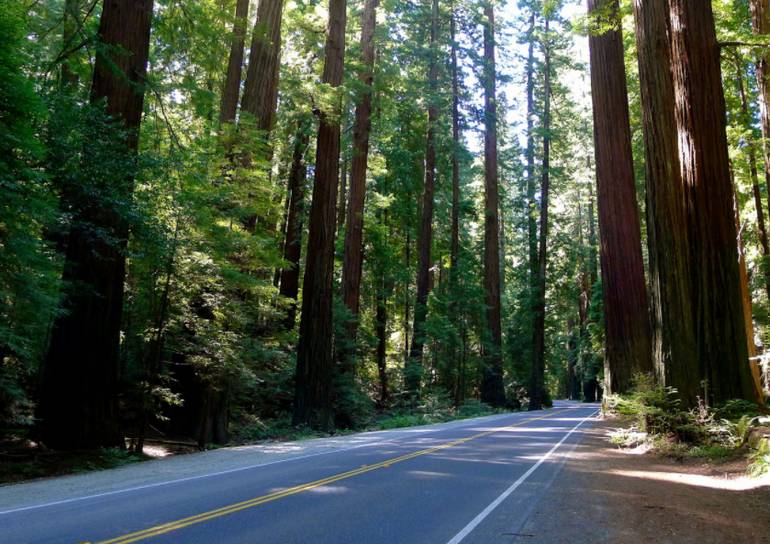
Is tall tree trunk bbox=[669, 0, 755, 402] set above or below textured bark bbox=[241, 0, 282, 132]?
below

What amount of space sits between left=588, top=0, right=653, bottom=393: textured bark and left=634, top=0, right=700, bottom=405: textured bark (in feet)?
16.2

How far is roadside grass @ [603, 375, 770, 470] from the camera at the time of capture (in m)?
9.45

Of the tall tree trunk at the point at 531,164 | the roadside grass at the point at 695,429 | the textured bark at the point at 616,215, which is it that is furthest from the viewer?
the tall tree trunk at the point at 531,164

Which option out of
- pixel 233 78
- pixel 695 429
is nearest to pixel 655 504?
pixel 695 429

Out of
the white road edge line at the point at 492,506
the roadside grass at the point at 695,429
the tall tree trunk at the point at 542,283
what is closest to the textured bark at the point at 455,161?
the tall tree trunk at the point at 542,283

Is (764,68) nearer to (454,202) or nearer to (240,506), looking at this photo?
(240,506)

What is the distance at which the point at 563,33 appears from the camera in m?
36.7

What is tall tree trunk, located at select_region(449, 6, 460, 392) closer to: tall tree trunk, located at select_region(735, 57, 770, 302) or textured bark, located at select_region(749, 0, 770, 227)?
tall tree trunk, located at select_region(735, 57, 770, 302)

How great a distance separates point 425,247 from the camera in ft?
105

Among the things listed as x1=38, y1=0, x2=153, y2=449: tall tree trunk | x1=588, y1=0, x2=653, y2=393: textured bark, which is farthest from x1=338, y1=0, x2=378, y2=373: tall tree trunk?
x1=38, y1=0, x2=153, y2=449: tall tree trunk

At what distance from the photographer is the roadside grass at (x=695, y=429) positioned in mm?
9445

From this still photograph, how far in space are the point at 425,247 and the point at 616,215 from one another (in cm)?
1533

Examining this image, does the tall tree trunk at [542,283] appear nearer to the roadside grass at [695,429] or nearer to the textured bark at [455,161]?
the textured bark at [455,161]

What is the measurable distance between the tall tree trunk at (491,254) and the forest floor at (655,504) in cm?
2389
